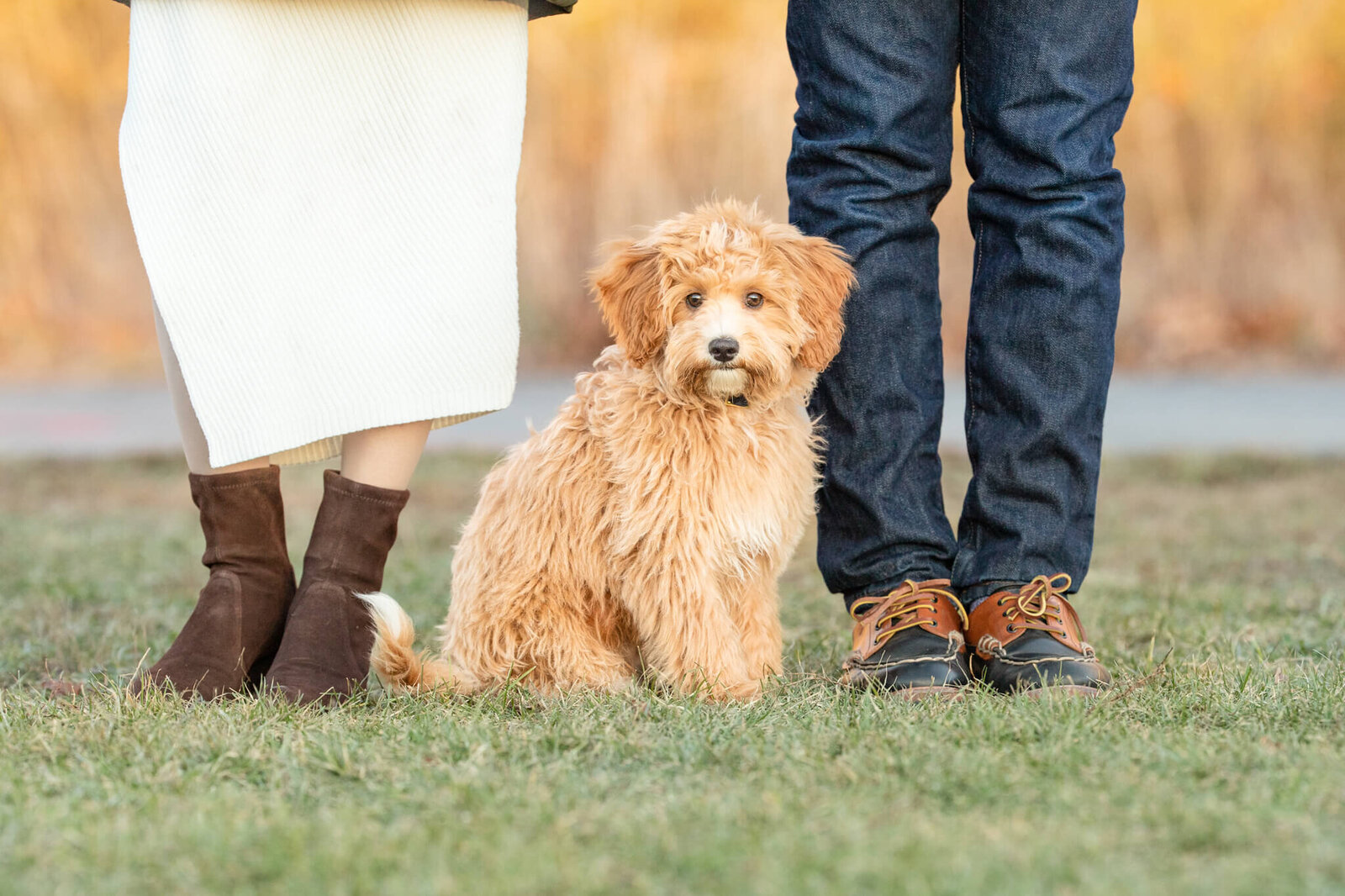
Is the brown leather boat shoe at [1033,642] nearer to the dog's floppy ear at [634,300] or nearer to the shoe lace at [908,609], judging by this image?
the shoe lace at [908,609]

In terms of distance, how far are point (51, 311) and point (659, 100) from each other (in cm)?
478

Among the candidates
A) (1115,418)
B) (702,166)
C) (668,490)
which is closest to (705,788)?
(668,490)

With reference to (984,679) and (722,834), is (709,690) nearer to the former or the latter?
(984,679)

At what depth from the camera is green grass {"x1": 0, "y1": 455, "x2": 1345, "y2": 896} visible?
1521 mm

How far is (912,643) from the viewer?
256 cm

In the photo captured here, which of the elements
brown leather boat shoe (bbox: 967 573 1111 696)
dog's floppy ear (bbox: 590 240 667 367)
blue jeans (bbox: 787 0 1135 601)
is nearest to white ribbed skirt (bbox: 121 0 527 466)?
dog's floppy ear (bbox: 590 240 667 367)

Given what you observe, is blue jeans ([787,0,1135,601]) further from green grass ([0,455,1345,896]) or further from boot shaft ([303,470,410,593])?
boot shaft ([303,470,410,593])

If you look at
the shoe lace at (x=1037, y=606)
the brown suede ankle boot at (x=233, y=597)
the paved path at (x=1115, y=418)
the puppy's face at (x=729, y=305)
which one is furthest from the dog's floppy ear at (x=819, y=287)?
the paved path at (x=1115, y=418)

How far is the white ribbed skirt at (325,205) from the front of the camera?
2361mm

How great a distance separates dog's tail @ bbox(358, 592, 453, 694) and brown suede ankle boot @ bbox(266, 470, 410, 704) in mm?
36

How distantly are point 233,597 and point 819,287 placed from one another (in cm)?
125

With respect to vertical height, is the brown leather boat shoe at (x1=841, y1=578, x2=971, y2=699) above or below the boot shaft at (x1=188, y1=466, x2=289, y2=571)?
below

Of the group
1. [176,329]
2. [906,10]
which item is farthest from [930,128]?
[176,329]

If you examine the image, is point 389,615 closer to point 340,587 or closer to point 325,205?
point 340,587
